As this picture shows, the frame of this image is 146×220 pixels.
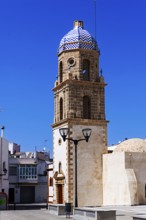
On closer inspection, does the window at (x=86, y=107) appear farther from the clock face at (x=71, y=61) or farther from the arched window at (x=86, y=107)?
the clock face at (x=71, y=61)

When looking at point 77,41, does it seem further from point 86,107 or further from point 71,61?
point 86,107

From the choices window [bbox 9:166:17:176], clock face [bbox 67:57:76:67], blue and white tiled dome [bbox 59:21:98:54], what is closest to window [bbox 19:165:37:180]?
window [bbox 9:166:17:176]

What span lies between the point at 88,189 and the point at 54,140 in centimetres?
514

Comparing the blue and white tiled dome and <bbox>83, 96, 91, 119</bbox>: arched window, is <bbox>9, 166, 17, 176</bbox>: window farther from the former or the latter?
the blue and white tiled dome

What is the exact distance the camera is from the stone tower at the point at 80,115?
→ 3200 centimetres

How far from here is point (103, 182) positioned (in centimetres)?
3241

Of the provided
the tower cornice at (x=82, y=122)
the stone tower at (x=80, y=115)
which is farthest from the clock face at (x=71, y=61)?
the tower cornice at (x=82, y=122)

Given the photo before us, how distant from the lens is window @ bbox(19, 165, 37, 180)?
57.8 metres

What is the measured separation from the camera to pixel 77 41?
33719 mm

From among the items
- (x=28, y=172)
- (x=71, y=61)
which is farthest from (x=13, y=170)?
(x=71, y=61)

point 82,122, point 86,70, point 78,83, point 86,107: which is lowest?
point 82,122

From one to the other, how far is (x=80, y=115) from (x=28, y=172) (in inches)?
1071

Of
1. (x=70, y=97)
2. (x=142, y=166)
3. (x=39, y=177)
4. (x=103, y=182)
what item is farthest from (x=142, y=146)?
(x=39, y=177)

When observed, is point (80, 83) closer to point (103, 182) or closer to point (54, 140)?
point (54, 140)
